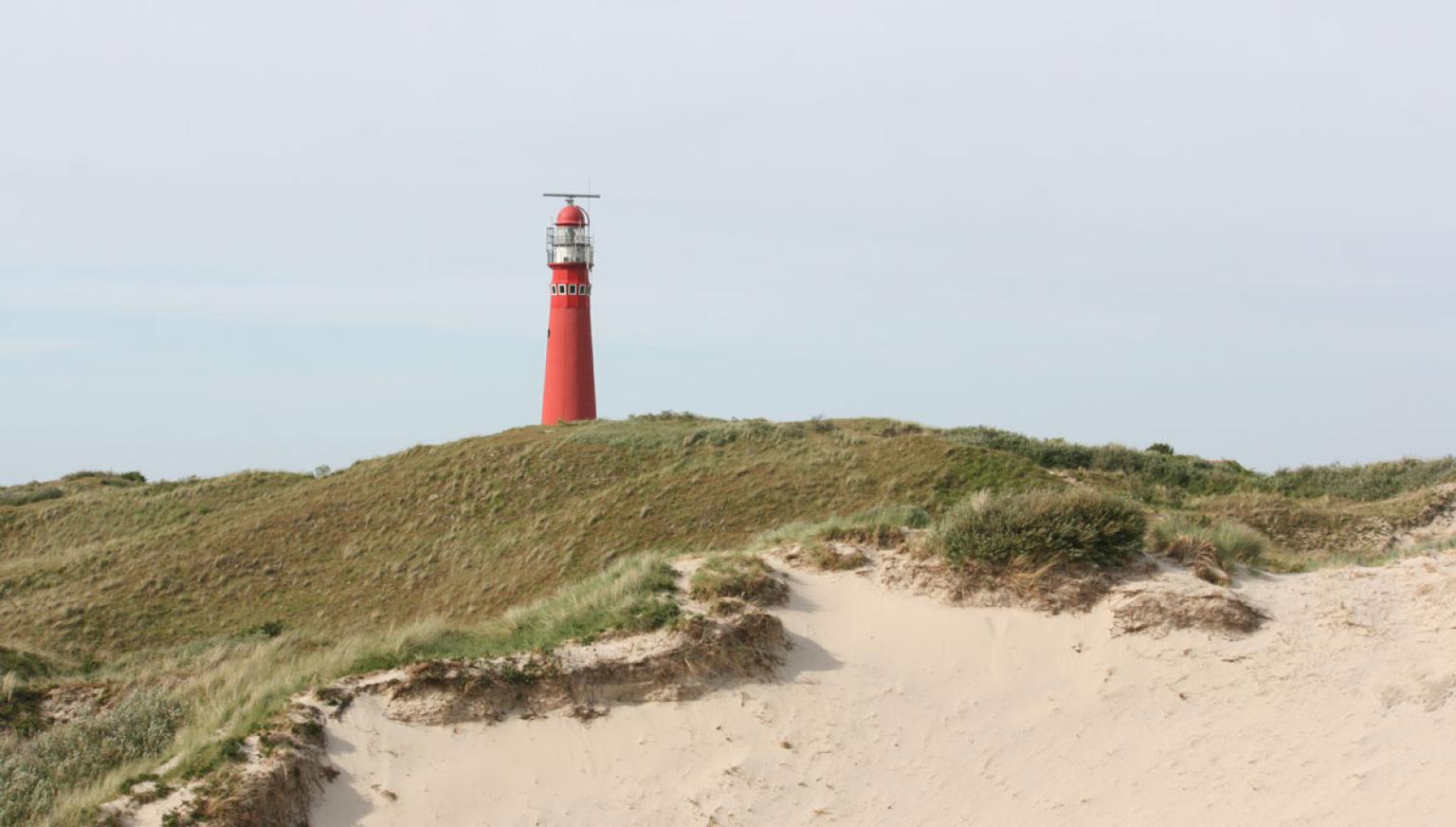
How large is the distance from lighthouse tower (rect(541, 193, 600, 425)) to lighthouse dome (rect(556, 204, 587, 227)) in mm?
132

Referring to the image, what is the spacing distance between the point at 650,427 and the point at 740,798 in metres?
25.6

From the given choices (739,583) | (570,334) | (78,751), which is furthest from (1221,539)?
(570,334)

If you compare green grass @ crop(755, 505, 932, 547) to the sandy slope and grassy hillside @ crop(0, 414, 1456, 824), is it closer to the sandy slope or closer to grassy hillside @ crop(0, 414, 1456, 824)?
grassy hillside @ crop(0, 414, 1456, 824)

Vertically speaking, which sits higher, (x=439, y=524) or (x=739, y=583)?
(x=739, y=583)

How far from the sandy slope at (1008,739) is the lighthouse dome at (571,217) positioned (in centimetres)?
3242

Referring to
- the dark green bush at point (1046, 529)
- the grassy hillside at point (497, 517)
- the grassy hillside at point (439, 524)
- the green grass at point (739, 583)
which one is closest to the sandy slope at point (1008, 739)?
the green grass at point (739, 583)

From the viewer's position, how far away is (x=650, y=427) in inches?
1389

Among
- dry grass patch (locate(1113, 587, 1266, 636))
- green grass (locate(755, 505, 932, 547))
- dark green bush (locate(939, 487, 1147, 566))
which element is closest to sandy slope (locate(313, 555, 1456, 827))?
dry grass patch (locate(1113, 587, 1266, 636))

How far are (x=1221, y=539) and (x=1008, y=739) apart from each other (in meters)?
4.58

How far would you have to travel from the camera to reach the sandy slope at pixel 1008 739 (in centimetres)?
958

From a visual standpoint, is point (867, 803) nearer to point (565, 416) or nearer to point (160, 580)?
point (160, 580)

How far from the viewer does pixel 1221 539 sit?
1366 cm

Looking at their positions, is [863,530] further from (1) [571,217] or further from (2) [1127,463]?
(1) [571,217]

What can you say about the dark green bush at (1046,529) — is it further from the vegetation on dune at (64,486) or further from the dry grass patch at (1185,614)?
the vegetation on dune at (64,486)
